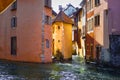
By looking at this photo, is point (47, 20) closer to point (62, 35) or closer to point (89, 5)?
point (89, 5)

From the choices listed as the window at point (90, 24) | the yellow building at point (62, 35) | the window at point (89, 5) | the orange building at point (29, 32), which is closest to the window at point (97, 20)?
the window at point (90, 24)

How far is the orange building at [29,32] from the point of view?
3744 centimetres

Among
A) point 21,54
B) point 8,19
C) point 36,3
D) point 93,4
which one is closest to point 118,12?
point 93,4

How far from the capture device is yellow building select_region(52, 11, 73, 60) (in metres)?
51.3

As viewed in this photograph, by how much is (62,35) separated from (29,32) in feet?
45.5

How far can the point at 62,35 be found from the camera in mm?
51344

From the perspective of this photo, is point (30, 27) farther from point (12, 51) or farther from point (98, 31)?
point (98, 31)

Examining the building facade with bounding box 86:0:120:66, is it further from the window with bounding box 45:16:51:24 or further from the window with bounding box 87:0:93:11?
the window with bounding box 45:16:51:24

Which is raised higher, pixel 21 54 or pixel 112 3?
pixel 112 3

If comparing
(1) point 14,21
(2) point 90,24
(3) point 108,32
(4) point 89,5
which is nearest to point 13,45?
(1) point 14,21

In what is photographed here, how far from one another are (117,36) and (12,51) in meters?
15.4

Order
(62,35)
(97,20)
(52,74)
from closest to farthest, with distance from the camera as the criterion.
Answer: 1. (52,74)
2. (97,20)
3. (62,35)

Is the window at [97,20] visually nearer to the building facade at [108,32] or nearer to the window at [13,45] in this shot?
the building facade at [108,32]

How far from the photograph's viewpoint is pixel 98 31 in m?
36.9
